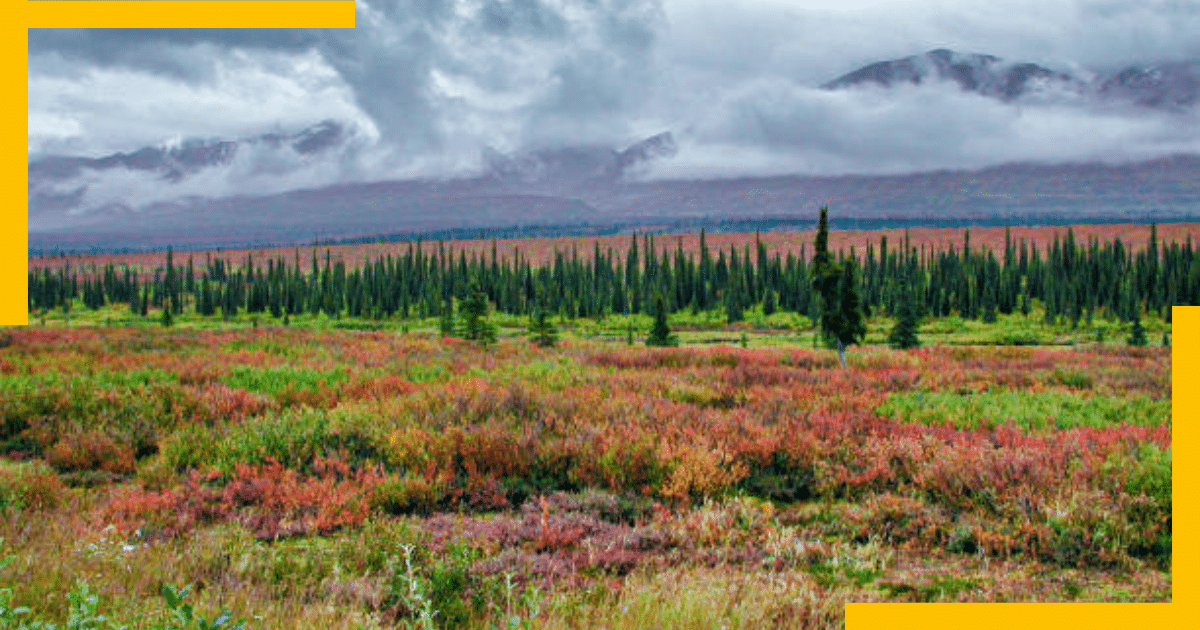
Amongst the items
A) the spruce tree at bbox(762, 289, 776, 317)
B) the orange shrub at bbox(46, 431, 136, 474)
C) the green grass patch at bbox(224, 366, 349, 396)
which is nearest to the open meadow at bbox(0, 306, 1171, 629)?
the orange shrub at bbox(46, 431, 136, 474)

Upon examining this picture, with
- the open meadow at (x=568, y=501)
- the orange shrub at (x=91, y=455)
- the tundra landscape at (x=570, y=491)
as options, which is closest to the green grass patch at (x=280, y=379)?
the tundra landscape at (x=570, y=491)

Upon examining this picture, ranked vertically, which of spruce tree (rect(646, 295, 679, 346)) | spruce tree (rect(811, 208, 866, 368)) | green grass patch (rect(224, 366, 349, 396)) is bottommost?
spruce tree (rect(646, 295, 679, 346))

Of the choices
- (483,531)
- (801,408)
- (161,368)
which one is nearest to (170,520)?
(483,531)

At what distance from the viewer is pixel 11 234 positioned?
3.04 meters

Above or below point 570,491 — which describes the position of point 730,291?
above

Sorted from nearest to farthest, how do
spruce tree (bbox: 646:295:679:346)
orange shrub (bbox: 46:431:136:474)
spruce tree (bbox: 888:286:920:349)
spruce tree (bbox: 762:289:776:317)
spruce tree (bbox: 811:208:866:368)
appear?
orange shrub (bbox: 46:431:136:474) < spruce tree (bbox: 811:208:866:368) < spruce tree (bbox: 888:286:920:349) < spruce tree (bbox: 646:295:679:346) < spruce tree (bbox: 762:289:776:317)

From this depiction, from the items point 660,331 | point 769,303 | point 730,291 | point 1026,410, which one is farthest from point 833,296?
point 769,303

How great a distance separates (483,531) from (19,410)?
11441 millimetres

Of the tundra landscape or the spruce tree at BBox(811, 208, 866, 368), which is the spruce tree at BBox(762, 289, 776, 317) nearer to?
the spruce tree at BBox(811, 208, 866, 368)

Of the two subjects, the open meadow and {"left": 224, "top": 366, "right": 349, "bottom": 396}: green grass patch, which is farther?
{"left": 224, "top": 366, "right": 349, "bottom": 396}: green grass patch

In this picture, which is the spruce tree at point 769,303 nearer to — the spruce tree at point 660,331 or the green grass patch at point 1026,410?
the spruce tree at point 660,331

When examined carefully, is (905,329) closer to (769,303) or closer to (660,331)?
(660,331)

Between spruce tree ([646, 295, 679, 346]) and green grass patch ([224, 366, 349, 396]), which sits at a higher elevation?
green grass patch ([224, 366, 349, 396])

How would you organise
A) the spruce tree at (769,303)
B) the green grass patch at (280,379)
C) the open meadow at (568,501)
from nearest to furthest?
1. the open meadow at (568,501)
2. the green grass patch at (280,379)
3. the spruce tree at (769,303)
